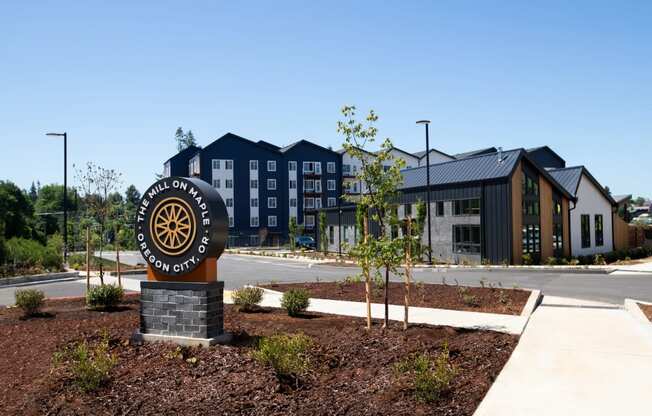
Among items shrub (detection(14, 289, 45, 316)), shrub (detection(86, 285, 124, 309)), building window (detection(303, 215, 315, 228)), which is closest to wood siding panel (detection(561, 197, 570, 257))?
shrub (detection(86, 285, 124, 309))

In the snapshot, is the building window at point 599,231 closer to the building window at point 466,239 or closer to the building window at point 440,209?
the building window at point 466,239

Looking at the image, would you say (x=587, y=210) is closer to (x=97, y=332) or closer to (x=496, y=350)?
(x=496, y=350)

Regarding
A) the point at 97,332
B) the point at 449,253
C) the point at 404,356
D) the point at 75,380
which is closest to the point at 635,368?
the point at 404,356

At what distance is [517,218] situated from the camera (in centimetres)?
3419

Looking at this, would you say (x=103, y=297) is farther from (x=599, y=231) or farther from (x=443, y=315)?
(x=599, y=231)

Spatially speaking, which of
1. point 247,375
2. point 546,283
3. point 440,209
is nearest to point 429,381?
point 247,375

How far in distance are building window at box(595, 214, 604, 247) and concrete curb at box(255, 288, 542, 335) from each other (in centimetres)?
2891

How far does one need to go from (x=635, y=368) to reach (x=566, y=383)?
1660 millimetres

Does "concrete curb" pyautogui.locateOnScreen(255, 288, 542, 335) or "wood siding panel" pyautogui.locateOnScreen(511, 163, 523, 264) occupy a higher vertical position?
"wood siding panel" pyautogui.locateOnScreen(511, 163, 523, 264)

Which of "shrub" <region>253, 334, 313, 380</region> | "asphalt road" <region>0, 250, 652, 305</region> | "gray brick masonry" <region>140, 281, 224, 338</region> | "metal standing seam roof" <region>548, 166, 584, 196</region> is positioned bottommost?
"asphalt road" <region>0, 250, 652, 305</region>

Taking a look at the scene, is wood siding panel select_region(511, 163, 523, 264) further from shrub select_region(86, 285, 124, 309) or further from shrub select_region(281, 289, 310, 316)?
shrub select_region(86, 285, 124, 309)

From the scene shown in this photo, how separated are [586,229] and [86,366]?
132 feet

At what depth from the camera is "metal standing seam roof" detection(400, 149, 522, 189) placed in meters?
34.9

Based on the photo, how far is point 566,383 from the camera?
823 cm
